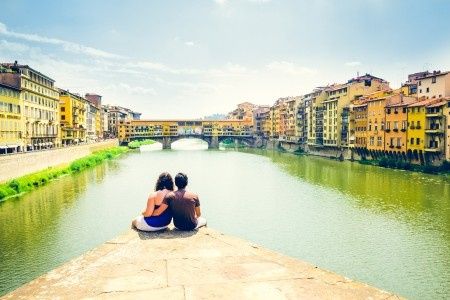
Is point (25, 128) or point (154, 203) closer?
point (154, 203)

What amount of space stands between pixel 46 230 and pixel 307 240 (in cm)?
1431

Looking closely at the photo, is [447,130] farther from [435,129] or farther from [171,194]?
[171,194]

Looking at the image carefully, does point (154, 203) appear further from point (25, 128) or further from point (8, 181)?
point (25, 128)

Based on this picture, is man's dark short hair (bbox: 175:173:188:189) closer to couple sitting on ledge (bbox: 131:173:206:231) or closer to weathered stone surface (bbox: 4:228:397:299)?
couple sitting on ledge (bbox: 131:173:206:231)

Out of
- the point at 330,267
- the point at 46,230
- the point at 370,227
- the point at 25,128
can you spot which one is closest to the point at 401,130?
the point at 370,227

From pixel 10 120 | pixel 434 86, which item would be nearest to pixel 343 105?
pixel 434 86

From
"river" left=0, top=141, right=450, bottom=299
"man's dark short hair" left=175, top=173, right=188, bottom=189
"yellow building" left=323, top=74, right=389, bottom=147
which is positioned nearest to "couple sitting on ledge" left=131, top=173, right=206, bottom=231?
"man's dark short hair" left=175, top=173, right=188, bottom=189

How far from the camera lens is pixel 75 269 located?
5.20m

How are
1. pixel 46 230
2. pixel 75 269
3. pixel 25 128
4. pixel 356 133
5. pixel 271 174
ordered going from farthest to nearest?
pixel 356 133 < pixel 25 128 < pixel 271 174 < pixel 46 230 < pixel 75 269

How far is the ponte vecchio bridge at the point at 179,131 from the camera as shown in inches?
4564

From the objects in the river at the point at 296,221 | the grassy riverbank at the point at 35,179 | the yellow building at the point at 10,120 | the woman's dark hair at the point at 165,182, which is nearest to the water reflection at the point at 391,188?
the river at the point at 296,221

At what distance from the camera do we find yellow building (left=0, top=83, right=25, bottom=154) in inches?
1807

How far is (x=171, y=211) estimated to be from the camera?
7.46m

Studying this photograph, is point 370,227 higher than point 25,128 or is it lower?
lower
